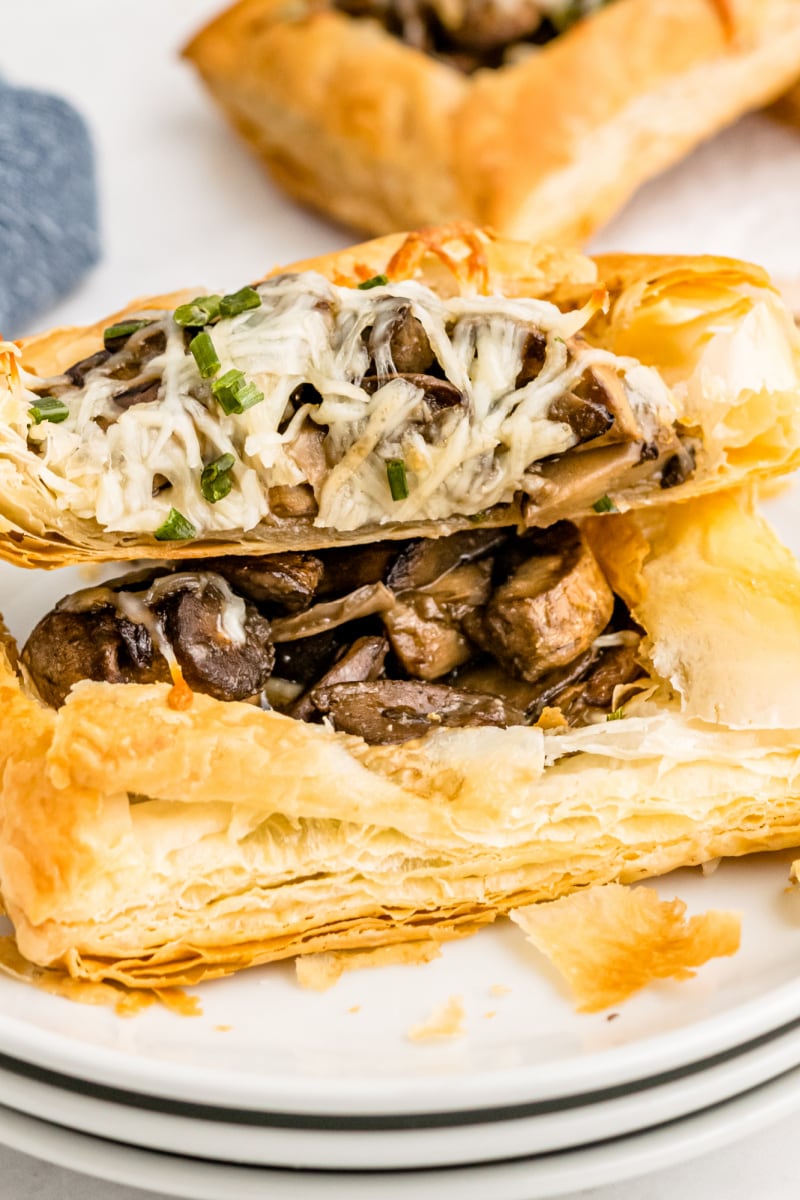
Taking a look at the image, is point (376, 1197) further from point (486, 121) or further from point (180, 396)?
point (486, 121)

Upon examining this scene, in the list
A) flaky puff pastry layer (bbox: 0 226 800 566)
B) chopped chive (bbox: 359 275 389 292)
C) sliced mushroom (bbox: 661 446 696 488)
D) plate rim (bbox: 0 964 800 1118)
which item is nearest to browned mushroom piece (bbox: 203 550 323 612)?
flaky puff pastry layer (bbox: 0 226 800 566)

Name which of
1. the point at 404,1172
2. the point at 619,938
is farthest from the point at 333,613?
the point at 404,1172

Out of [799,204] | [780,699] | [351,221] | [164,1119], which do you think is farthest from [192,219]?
[164,1119]

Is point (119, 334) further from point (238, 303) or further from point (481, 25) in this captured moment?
point (481, 25)

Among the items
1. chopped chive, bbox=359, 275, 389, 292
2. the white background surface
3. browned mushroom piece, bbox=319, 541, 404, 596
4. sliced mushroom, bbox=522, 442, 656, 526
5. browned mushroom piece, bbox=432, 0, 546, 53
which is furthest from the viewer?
the white background surface

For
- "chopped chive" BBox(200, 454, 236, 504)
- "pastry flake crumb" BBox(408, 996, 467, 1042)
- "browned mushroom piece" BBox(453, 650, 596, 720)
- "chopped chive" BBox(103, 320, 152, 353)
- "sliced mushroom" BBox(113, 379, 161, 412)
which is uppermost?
"chopped chive" BBox(103, 320, 152, 353)

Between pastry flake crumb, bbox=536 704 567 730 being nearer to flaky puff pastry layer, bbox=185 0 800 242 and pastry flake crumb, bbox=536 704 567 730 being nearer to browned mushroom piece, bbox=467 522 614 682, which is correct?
browned mushroom piece, bbox=467 522 614 682
